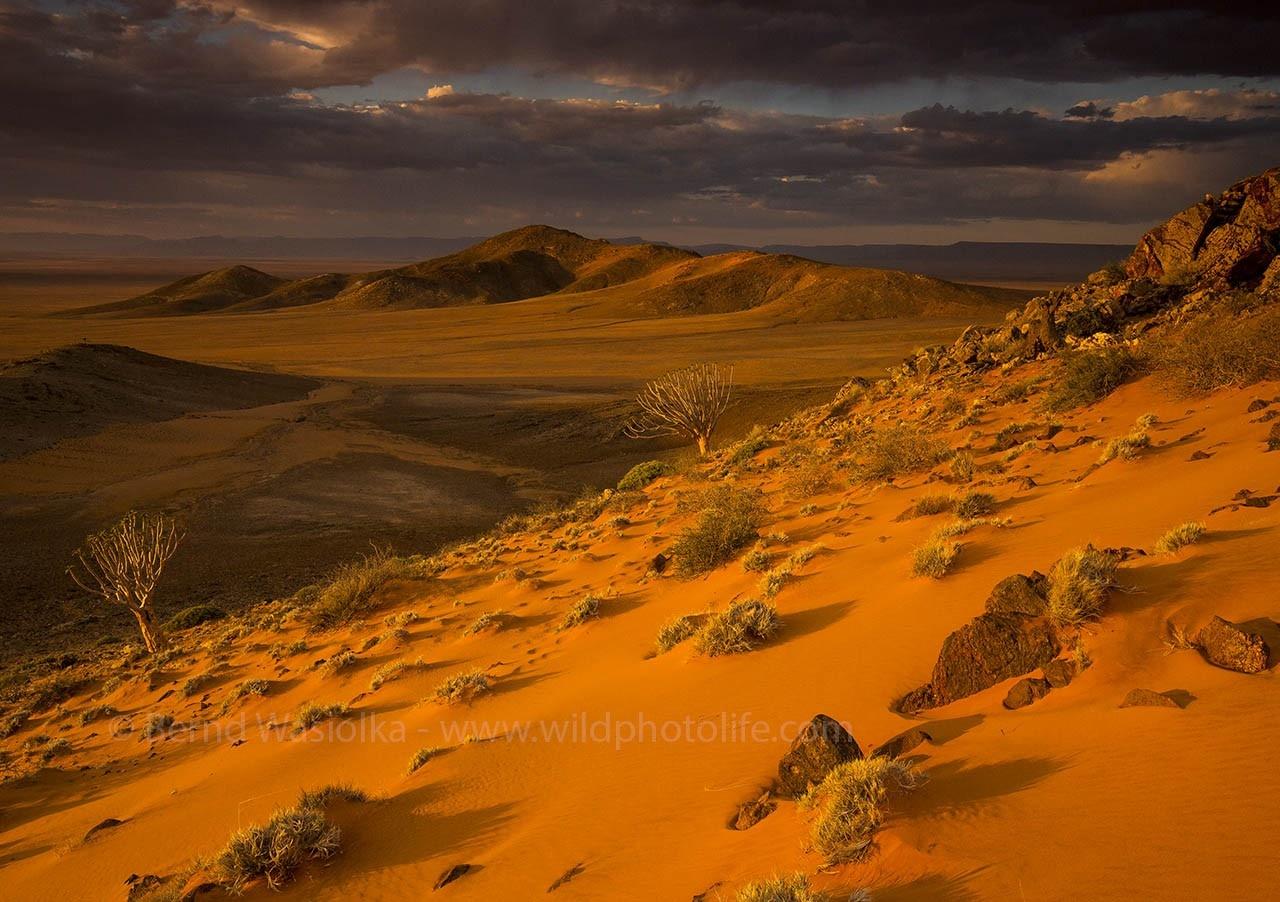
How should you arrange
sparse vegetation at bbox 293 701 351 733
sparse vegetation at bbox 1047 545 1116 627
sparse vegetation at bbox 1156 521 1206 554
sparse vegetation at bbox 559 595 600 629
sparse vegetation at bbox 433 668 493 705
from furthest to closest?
sparse vegetation at bbox 559 595 600 629
sparse vegetation at bbox 293 701 351 733
sparse vegetation at bbox 433 668 493 705
sparse vegetation at bbox 1156 521 1206 554
sparse vegetation at bbox 1047 545 1116 627

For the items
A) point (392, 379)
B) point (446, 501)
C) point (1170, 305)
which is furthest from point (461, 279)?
point (1170, 305)

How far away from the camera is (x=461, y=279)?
521 ft

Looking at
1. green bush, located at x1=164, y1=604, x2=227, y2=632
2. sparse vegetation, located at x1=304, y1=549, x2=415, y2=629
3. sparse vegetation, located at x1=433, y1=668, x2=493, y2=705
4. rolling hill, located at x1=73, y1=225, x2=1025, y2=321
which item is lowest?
green bush, located at x1=164, y1=604, x2=227, y2=632

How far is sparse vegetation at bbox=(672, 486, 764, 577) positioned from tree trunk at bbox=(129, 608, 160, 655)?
415 inches

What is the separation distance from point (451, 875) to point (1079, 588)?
4.84 m

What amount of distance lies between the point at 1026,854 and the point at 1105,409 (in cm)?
1267

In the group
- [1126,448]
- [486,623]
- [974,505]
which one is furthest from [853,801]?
[1126,448]

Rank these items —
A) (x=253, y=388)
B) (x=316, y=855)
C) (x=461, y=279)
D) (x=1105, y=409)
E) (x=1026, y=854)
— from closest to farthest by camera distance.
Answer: (x=1026, y=854) → (x=316, y=855) → (x=1105, y=409) → (x=253, y=388) → (x=461, y=279)

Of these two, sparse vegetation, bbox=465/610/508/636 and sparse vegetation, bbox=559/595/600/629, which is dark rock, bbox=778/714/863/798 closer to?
sparse vegetation, bbox=559/595/600/629

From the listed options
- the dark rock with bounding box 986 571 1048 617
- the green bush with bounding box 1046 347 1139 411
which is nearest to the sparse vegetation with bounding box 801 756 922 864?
the dark rock with bounding box 986 571 1048 617

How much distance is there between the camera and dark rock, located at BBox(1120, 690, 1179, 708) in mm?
4500

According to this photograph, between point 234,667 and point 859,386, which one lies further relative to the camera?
point 859,386

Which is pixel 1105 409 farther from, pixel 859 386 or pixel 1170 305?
pixel 859 386

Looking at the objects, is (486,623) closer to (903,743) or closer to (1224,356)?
(903,743)
